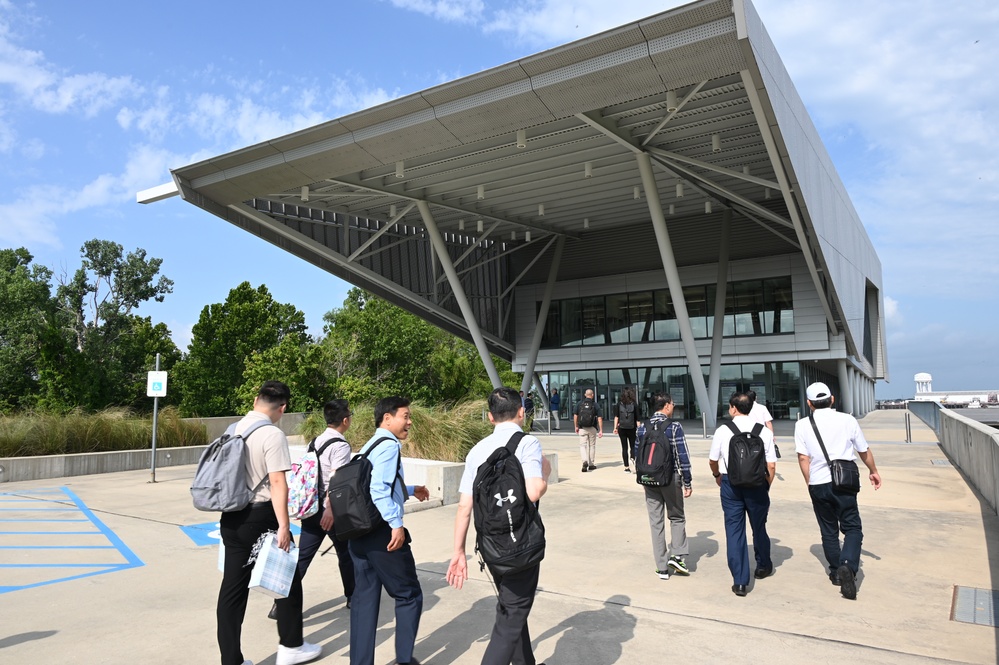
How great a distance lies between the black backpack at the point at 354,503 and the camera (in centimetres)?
390

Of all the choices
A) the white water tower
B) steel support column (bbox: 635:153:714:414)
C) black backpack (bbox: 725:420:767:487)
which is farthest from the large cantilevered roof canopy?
the white water tower

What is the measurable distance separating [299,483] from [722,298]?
26794mm

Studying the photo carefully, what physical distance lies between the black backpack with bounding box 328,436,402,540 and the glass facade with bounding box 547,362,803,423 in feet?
97.1

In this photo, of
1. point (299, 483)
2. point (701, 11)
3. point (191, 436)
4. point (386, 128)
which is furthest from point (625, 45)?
point (191, 436)

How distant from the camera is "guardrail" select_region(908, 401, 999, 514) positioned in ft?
28.7

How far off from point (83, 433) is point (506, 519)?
16.0 meters

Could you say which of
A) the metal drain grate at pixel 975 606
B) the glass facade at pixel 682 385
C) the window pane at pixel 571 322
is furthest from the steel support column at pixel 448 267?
the metal drain grate at pixel 975 606

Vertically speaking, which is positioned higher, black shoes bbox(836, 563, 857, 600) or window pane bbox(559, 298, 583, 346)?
window pane bbox(559, 298, 583, 346)

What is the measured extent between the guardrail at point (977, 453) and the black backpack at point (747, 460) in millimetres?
4411

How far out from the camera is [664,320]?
35.8 meters

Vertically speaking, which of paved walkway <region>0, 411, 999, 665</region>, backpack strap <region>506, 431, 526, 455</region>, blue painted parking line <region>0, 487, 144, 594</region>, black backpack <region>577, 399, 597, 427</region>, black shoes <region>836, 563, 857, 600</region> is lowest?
blue painted parking line <region>0, 487, 144, 594</region>

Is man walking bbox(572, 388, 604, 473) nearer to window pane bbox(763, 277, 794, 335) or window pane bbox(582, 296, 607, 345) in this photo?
window pane bbox(763, 277, 794, 335)

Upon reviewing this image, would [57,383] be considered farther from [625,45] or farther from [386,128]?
[625,45]

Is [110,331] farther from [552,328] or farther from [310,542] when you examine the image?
[310,542]
